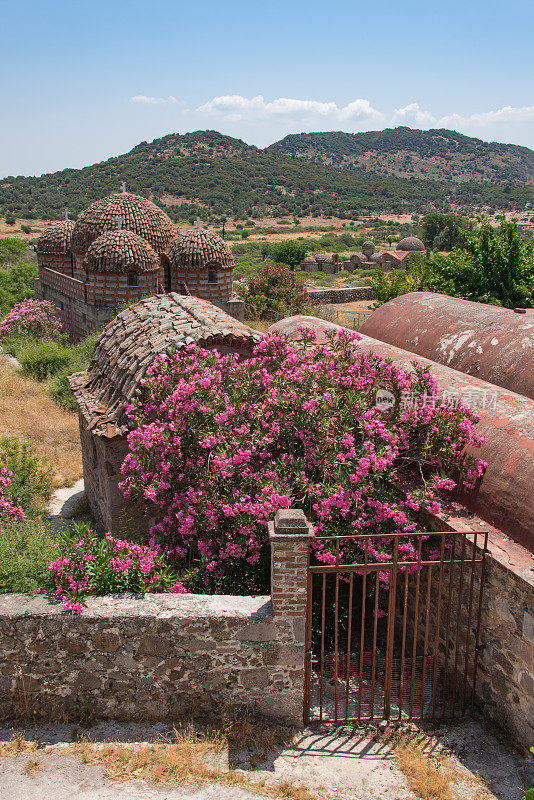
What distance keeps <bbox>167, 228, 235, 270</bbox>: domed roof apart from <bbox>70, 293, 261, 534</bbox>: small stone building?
351 inches

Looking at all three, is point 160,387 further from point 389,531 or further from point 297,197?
point 297,197

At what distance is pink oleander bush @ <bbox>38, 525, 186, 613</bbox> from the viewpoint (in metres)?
5.51

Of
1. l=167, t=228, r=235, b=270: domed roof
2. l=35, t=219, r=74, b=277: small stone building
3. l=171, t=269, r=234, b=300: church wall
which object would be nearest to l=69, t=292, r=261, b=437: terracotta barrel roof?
l=167, t=228, r=235, b=270: domed roof

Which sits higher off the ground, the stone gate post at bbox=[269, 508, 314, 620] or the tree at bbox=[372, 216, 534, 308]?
the tree at bbox=[372, 216, 534, 308]

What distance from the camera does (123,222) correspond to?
1988 centimetres

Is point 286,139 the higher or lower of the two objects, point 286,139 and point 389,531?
the higher

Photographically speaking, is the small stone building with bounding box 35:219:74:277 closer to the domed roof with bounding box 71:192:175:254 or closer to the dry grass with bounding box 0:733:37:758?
the domed roof with bounding box 71:192:175:254

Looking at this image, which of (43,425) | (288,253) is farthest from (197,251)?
(288,253)

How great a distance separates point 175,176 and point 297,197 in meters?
17.3

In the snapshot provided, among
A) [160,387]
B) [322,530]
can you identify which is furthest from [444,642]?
[160,387]

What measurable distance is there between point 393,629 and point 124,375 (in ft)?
15.8

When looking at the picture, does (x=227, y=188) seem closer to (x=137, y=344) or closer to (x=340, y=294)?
(x=340, y=294)

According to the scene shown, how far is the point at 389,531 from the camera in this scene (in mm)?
6297

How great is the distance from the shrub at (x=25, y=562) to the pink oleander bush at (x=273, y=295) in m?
17.3
